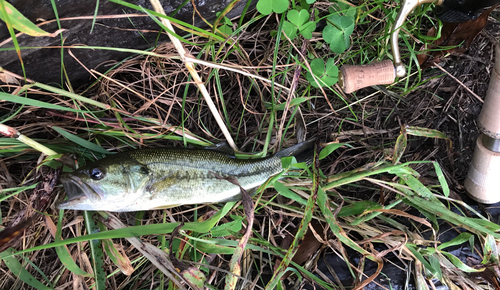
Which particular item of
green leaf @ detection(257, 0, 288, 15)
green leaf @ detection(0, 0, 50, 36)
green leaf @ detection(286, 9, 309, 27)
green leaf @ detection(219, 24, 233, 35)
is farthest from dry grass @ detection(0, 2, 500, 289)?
green leaf @ detection(0, 0, 50, 36)

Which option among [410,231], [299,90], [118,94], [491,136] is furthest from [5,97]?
[491,136]

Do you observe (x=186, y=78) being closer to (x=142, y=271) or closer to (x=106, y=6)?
(x=106, y=6)

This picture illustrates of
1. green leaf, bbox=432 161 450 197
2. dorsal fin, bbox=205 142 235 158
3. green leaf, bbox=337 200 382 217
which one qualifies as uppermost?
dorsal fin, bbox=205 142 235 158

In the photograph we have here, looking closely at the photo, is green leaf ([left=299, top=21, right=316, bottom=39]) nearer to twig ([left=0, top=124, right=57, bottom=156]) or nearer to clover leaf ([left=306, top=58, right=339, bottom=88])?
clover leaf ([left=306, top=58, right=339, bottom=88])

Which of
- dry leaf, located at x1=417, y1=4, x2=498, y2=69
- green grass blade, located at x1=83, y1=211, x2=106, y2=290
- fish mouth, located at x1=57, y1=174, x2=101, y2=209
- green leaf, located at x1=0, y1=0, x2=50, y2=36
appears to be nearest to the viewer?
green leaf, located at x1=0, y1=0, x2=50, y2=36

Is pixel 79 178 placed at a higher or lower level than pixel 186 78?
lower

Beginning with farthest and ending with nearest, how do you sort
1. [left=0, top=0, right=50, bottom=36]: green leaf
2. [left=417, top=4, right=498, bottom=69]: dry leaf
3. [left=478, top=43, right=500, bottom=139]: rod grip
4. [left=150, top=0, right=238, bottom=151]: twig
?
[left=417, top=4, right=498, bottom=69]: dry leaf, [left=478, top=43, right=500, bottom=139]: rod grip, [left=150, top=0, right=238, bottom=151]: twig, [left=0, top=0, right=50, bottom=36]: green leaf

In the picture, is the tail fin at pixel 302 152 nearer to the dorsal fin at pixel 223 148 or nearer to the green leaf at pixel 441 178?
the dorsal fin at pixel 223 148
